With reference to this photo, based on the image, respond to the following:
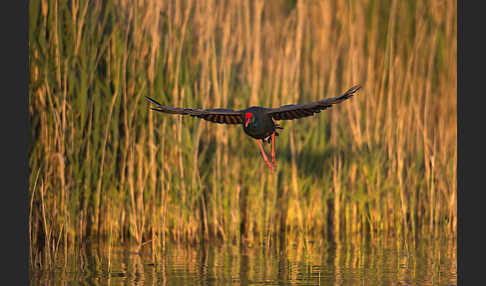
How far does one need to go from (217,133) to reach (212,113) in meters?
1.88

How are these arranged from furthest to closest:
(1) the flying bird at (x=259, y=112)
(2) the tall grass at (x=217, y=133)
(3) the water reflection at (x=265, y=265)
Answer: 1. (2) the tall grass at (x=217, y=133)
2. (3) the water reflection at (x=265, y=265)
3. (1) the flying bird at (x=259, y=112)

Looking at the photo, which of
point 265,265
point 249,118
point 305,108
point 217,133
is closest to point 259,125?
point 249,118

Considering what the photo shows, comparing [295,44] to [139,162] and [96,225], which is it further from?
[96,225]

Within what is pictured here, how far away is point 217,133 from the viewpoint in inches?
270

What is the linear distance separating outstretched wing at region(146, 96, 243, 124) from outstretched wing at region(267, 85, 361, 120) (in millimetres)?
247

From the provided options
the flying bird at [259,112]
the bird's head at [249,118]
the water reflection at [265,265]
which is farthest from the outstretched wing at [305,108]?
the water reflection at [265,265]

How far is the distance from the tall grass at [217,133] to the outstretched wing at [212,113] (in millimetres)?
1194

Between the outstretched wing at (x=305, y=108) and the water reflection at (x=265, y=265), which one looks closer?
the outstretched wing at (x=305, y=108)

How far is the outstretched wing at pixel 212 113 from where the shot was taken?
491 centimetres

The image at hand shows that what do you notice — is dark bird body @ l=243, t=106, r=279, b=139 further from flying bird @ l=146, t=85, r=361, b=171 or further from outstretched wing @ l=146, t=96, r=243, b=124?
outstretched wing @ l=146, t=96, r=243, b=124

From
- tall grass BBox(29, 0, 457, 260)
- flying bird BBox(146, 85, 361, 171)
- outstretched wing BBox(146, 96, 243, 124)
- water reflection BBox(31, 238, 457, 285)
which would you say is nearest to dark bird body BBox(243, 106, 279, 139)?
flying bird BBox(146, 85, 361, 171)

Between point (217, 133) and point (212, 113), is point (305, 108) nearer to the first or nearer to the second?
point (212, 113)

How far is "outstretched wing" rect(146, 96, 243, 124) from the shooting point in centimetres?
491

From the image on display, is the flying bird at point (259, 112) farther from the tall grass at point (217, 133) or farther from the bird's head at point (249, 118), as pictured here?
the tall grass at point (217, 133)
